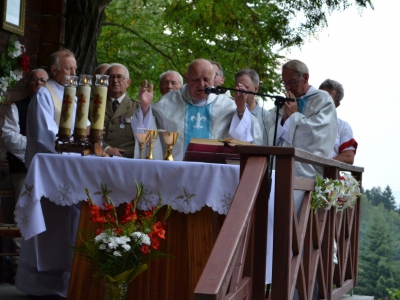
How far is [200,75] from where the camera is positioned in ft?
19.6

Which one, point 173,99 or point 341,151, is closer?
point 173,99

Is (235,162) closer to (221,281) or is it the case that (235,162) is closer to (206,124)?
(206,124)

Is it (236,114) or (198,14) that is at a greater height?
(198,14)

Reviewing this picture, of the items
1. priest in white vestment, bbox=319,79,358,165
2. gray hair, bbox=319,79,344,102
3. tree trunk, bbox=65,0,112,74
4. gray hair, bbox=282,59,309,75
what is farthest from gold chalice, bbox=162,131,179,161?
tree trunk, bbox=65,0,112,74

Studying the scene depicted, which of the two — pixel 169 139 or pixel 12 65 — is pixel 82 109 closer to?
pixel 169 139

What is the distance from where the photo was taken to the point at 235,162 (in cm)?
488

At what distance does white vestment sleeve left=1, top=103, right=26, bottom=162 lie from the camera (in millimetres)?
7254

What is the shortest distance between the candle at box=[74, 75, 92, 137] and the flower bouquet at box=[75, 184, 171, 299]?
602 millimetres

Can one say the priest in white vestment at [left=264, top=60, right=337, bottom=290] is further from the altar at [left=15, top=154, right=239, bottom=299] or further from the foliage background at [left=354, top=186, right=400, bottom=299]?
the foliage background at [left=354, top=186, right=400, bottom=299]

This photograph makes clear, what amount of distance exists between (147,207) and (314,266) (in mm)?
1222

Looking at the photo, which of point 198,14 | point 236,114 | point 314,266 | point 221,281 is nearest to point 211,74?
point 236,114

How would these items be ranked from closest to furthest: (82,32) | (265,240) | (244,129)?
(265,240)
(244,129)
(82,32)

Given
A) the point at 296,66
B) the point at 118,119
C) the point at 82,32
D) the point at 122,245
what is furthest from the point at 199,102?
the point at 82,32

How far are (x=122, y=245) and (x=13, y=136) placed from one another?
3160mm
